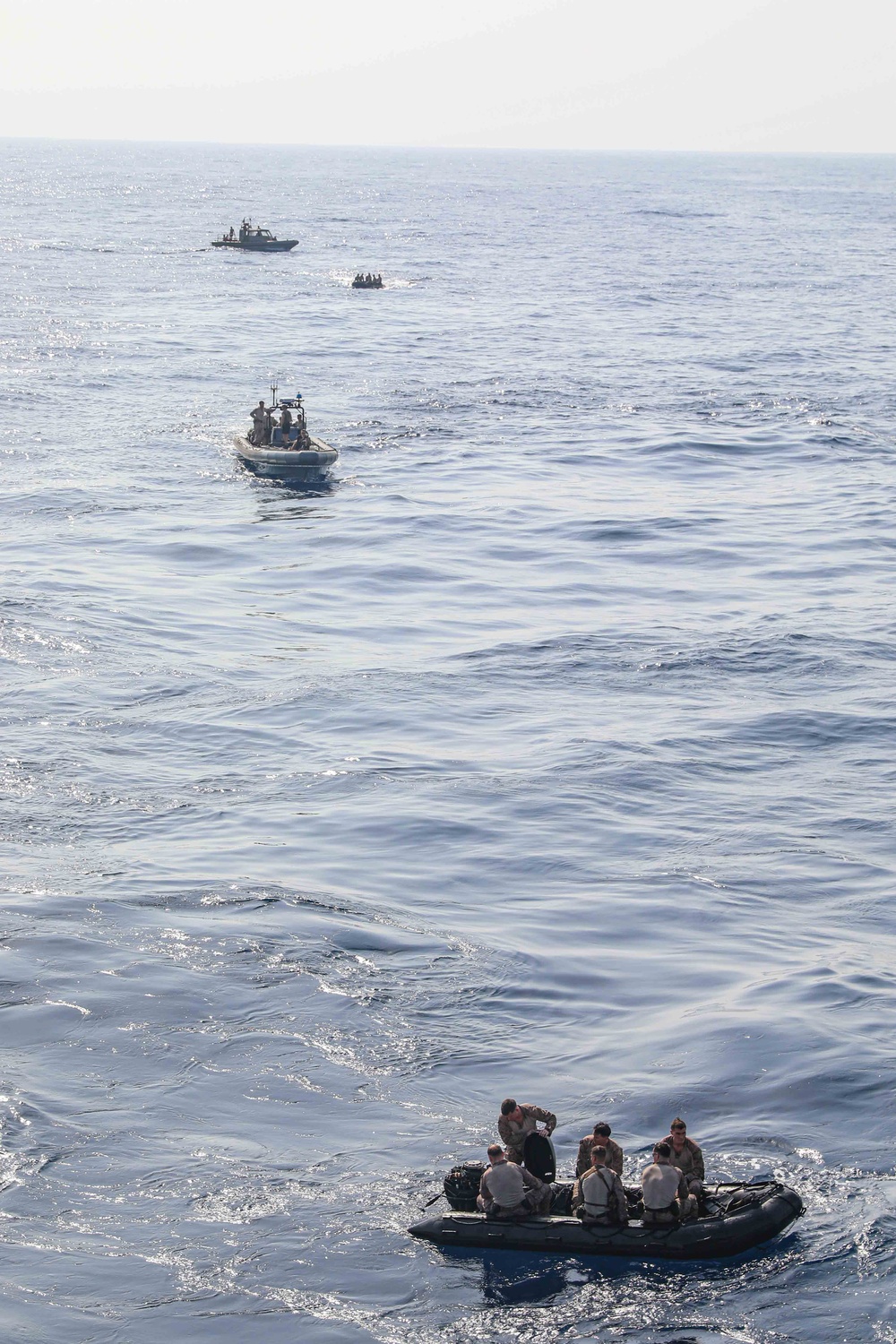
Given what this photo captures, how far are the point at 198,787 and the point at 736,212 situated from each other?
180775 millimetres

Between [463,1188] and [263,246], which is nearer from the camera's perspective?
[463,1188]

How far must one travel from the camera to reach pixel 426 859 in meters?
28.5

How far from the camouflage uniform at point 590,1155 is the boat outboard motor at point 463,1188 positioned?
1.15 m

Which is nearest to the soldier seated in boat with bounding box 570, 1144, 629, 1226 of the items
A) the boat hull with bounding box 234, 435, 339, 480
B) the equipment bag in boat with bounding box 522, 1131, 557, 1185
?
the equipment bag in boat with bounding box 522, 1131, 557, 1185

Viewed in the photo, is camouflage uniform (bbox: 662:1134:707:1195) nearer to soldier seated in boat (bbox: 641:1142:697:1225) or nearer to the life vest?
soldier seated in boat (bbox: 641:1142:697:1225)

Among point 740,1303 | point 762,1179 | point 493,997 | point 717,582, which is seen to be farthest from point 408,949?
point 717,582

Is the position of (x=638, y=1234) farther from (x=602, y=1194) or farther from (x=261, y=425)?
(x=261, y=425)

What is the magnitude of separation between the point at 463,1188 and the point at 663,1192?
227cm

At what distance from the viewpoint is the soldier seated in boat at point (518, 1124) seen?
1859 centimetres

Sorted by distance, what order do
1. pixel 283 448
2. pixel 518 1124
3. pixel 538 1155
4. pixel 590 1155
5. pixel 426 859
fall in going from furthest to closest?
pixel 283 448
pixel 426 859
pixel 538 1155
pixel 518 1124
pixel 590 1155

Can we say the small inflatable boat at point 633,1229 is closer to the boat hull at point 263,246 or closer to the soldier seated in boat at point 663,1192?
the soldier seated in boat at point 663,1192

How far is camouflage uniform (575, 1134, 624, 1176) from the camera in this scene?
59.7 ft

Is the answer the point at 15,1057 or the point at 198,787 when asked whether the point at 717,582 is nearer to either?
the point at 198,787

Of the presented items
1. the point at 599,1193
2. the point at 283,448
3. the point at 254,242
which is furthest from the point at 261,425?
the point at 254,242
